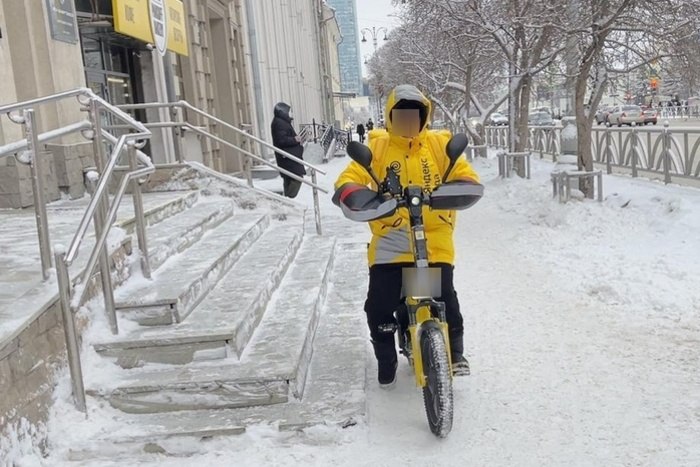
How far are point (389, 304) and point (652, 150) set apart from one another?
1076 centimetres

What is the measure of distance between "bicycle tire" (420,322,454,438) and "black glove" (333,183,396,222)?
2.06 ft

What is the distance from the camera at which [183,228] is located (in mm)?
6309

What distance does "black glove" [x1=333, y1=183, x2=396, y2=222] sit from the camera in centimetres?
347

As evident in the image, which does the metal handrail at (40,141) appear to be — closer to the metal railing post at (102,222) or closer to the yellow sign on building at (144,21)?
the metal railing post at (102,222)

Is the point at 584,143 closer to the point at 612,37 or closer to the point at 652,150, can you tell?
the point at 612,37

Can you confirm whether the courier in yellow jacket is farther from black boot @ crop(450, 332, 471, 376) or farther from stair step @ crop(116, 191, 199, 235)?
stair step @ crop(116, 191, 199, 235)

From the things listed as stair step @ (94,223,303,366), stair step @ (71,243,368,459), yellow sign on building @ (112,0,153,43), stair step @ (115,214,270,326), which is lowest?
stair step @ (71,243,368,459)

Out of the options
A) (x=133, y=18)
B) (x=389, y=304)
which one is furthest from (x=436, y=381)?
(x=133, y=18)

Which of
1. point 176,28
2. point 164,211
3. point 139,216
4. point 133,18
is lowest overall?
point 164,211

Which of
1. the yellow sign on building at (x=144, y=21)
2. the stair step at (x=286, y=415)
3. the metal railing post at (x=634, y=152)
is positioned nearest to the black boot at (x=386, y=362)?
the stair step at (x=286, y=415)

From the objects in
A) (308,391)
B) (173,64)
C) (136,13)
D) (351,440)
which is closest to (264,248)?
(308,391)

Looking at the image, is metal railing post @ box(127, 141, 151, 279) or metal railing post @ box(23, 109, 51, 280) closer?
metal railing post @ box(23, 109, 51, 280)

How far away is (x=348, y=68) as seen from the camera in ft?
404

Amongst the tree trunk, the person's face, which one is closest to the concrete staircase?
the person's face
